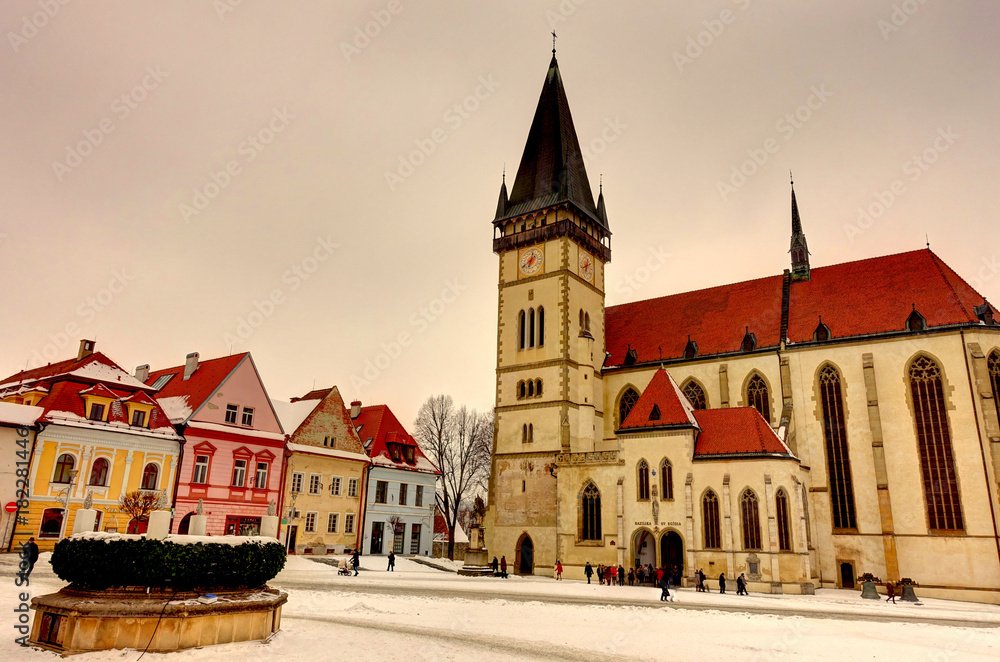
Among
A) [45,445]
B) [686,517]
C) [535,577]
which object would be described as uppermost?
[45,445]

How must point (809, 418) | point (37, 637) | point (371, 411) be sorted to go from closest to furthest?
point (37, 637) < point (809, 418) < point (371, 411)

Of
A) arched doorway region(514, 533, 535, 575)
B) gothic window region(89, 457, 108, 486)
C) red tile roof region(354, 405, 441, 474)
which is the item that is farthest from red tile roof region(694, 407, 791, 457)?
gothic window region(89, 457, 108, 486)

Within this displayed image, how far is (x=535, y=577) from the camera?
35469 mm

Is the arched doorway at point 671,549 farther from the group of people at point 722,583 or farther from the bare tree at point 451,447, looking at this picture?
the bare tree at point 451,447

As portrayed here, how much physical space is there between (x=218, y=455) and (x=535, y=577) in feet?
59.2

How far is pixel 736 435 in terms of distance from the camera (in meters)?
31.9

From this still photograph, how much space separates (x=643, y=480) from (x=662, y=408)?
379 centimetres

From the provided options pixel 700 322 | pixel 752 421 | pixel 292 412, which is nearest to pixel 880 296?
pixel 700 322

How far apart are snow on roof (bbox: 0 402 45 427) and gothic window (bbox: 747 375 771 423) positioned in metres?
34.9

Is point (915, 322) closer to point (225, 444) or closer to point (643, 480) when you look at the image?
point (643, 480)

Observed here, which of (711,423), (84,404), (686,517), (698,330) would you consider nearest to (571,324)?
(698,330)

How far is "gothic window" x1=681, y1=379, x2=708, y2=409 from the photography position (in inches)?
1522

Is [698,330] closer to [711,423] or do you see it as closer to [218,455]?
[711,423]

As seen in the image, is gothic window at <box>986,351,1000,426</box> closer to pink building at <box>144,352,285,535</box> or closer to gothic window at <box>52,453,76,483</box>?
pink building at <box>144,352,285,535</box>
